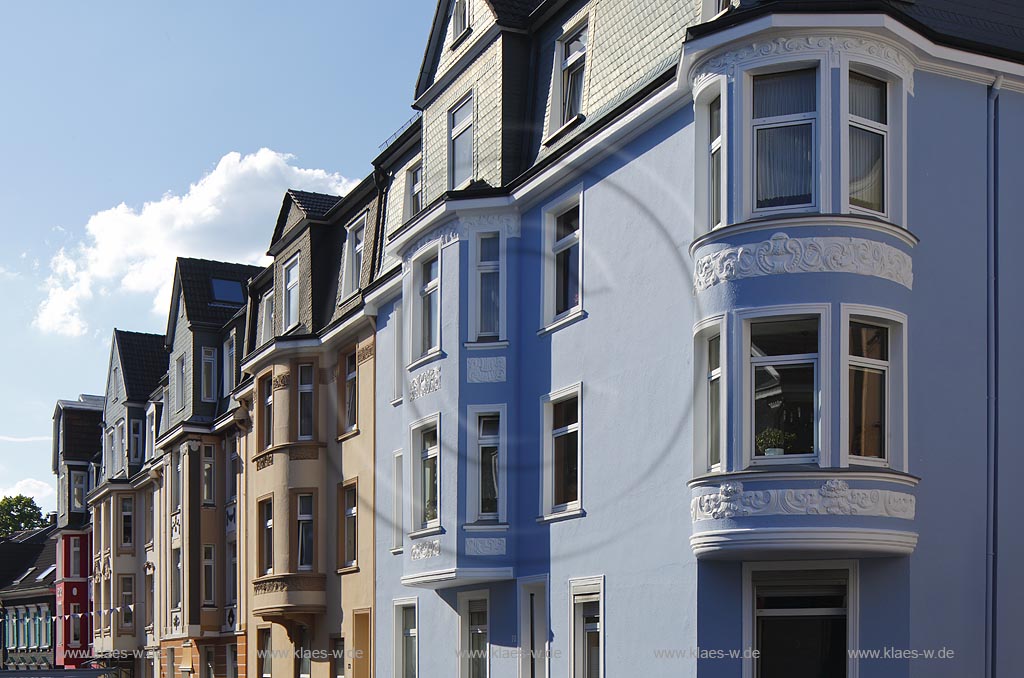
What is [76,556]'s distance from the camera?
6344 centimetres

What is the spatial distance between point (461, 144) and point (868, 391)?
10517 millimetres

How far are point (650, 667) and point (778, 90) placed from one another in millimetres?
7258

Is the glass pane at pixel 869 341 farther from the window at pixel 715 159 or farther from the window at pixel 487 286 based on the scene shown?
the window at pixel 487 286

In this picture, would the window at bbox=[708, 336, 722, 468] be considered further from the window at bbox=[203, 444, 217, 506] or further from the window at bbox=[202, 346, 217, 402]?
the window at bbox=[202, 346, 217, 402]

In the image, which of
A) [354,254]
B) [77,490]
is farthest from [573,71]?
[77,490]

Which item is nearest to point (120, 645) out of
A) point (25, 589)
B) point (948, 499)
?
point (25, 589)

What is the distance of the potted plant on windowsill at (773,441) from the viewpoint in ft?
53.6

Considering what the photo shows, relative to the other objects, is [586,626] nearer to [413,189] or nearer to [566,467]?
[566,467]

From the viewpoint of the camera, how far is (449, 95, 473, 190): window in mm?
24469

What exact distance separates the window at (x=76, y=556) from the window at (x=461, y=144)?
43809 mm

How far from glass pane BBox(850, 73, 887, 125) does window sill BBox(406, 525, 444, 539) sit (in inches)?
383

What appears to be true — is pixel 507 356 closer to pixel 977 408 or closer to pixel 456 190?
pixel 456 190

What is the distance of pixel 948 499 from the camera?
1670 centimetres

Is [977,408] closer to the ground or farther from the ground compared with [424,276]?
closer to the ground
